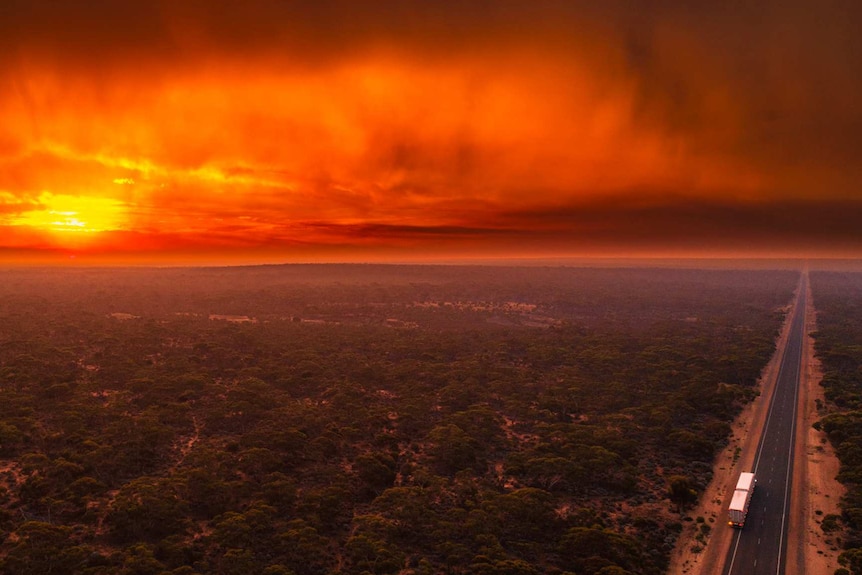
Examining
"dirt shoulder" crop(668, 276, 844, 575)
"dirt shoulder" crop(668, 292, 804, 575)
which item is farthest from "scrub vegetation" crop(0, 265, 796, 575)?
"dirt shoulder" crop(668, 276, 844, 575)

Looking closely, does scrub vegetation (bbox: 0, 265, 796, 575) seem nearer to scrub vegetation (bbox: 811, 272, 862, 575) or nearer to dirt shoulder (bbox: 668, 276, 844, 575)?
dirt shoulder (bbox: 668, 276, 844, 575)

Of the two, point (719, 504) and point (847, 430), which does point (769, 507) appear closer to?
point (719, 504)

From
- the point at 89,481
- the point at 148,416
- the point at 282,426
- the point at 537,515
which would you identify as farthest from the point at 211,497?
the point at 537,515

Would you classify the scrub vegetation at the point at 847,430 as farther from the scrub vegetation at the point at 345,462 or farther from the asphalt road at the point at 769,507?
the scrub vegetation at the point at 345,462

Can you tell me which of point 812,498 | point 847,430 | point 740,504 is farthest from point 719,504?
point 847,430

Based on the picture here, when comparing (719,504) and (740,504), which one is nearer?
(740,504)

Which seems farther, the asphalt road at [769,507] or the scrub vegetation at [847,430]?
the scrub vegetation at [847,430]

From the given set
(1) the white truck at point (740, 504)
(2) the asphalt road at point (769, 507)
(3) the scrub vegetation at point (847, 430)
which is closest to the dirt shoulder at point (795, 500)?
(2) the asphalt road at point (769, 507)
